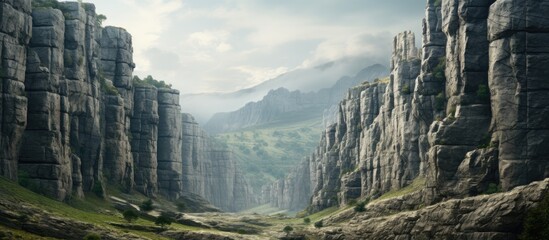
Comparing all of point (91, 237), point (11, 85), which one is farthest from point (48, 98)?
point (91, 237)

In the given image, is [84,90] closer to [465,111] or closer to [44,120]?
[44,120]

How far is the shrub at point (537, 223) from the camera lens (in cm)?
11612

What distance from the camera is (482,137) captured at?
147 metres

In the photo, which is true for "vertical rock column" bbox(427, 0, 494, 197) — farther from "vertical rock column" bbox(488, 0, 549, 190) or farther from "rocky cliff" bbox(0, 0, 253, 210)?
"rocky cliff" bbox(0, 0, 253, 210)

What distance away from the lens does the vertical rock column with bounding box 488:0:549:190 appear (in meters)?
136

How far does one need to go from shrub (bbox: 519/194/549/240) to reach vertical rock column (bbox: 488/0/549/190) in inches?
620

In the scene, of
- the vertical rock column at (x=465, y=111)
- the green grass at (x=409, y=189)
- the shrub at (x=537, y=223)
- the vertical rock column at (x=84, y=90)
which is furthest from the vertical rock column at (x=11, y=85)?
the shrub at (x=537, y=223)

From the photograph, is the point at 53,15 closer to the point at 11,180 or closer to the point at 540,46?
the point at 11,180

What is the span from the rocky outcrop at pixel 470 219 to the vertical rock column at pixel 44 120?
72.2 meters

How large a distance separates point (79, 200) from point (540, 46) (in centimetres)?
10790

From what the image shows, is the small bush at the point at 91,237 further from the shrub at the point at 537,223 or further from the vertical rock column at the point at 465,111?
the vertical rock column at the point at 465,111

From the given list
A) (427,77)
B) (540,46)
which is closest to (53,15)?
(427,77)

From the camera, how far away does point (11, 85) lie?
14050cm

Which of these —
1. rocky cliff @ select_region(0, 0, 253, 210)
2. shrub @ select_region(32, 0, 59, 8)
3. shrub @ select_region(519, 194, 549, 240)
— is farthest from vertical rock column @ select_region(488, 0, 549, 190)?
shrub @ select_region(32, 0, 59, 8)
